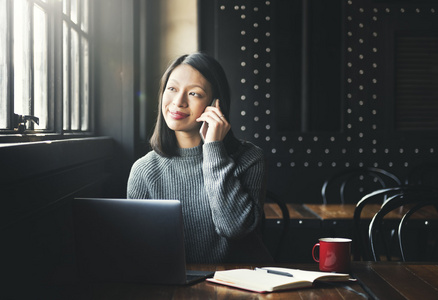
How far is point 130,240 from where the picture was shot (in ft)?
4.39

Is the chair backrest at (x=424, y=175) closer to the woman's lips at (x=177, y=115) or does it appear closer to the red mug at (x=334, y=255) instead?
the woman's lips at (x=177, y=115)

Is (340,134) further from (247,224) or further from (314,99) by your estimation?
(247,224)

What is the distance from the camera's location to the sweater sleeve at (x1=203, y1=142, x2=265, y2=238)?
179cm

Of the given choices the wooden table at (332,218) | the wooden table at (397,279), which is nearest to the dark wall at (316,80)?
the wooden table at (332,218)

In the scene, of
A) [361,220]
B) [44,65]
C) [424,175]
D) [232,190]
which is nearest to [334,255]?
[232,190]

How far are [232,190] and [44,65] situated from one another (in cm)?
101

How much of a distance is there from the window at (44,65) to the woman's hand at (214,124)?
585mm

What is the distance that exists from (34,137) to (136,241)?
82 centimetres

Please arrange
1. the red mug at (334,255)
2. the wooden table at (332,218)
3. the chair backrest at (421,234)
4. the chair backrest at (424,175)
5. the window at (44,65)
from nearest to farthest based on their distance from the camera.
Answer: the red mug at (334,255), the window at (44,65), the chair backrest at (421,234), the wooden table at (332,218), the chair backrest at (424,175)

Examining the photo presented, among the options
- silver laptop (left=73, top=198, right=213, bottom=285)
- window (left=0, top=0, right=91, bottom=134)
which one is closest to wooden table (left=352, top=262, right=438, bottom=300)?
silver laptop (left=73, top=198, right=213, bottom=285)

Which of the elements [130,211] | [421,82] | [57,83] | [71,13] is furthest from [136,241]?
[421,82]

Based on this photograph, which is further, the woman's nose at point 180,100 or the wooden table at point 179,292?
the woman's nose at point 180,100

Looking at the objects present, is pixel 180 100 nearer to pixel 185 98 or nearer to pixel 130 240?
pixel 185 98

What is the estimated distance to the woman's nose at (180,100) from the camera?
192cm
